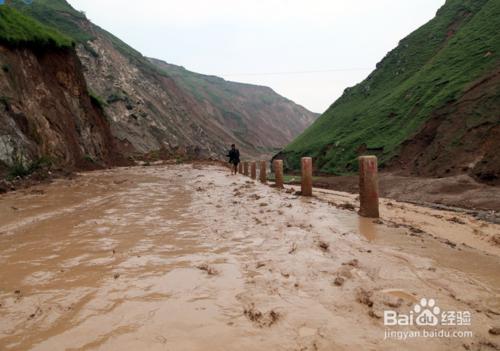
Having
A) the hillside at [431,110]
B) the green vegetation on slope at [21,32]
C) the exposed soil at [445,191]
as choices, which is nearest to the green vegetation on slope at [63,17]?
the green vegetation on slope at [21,32]

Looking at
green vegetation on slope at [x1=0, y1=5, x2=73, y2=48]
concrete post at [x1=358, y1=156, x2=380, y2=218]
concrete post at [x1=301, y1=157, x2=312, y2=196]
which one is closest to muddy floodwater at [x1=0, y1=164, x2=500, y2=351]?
concrete post at [x1=358, y1=156, x2=380, y2=218]

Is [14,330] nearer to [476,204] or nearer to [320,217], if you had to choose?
[320,217]

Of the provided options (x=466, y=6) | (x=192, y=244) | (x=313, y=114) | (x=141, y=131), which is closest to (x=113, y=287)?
(x=192, y=244)

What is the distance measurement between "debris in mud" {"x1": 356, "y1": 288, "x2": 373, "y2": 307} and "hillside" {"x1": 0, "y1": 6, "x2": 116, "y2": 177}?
12170 millimetres

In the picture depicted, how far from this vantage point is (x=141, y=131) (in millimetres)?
44188

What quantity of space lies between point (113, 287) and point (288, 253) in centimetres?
208

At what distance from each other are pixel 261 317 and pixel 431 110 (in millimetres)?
25910

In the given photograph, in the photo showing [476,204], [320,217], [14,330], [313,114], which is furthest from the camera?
[313,114]

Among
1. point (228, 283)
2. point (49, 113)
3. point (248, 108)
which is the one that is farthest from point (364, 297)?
point (248, 108)

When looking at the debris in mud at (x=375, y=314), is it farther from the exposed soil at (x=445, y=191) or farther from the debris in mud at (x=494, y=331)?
the exposed soil at (x=445, y=191)

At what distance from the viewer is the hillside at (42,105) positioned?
589 inches

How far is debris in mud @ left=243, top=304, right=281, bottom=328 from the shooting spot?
9.53 ft

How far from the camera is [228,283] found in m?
3.77

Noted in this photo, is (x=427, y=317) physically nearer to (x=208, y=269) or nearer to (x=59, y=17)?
(x=208, y=269)
